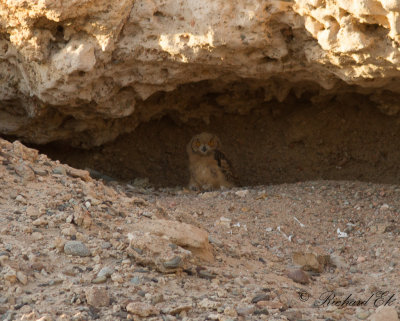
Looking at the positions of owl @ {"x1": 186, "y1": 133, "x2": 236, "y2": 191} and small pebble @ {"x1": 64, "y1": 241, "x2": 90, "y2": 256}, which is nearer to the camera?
small pebble @ {"x1": 64, "y1": 241, "x2": 90, "y2": 256}

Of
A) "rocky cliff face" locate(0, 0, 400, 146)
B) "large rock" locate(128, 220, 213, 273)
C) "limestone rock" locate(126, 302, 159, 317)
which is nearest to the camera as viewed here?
"limestone rock" locate(126, 302, 159, 317)

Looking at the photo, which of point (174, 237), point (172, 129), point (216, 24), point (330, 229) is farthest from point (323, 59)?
point (172, 129)

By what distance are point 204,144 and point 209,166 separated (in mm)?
325

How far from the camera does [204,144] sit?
7582 millimetres

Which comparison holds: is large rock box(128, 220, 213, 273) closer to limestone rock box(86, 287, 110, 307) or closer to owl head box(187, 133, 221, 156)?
limestone rock box(86, 287, 110, 307)

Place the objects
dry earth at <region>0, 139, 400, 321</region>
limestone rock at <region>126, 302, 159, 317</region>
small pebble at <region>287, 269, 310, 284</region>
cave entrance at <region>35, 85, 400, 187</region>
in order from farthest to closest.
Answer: cave entrance at <region>35, 85, 400, 187</region> < small pebble at <region>287, 269, 310, 284</region> < dry earth at <region>0, 139, 400, 321</region> < limestone rock at <region>126, 302, 159, 317</region>

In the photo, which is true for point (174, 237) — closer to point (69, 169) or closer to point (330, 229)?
point (69, 169)

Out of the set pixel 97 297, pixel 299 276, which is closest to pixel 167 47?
pixel 299 276

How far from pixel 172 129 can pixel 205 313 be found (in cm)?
558

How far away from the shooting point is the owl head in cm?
757

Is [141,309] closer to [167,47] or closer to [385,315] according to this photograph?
[385,315]

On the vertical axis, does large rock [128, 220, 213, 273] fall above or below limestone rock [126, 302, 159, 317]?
below

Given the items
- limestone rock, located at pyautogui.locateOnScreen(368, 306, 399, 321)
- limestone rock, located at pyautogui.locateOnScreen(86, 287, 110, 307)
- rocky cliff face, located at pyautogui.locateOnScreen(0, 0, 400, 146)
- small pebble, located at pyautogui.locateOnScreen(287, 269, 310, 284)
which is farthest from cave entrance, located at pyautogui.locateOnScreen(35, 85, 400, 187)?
limestone rock, located at pyautogui.locateOnScreen(86, 287, 110, 307)

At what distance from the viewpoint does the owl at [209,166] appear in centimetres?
760
